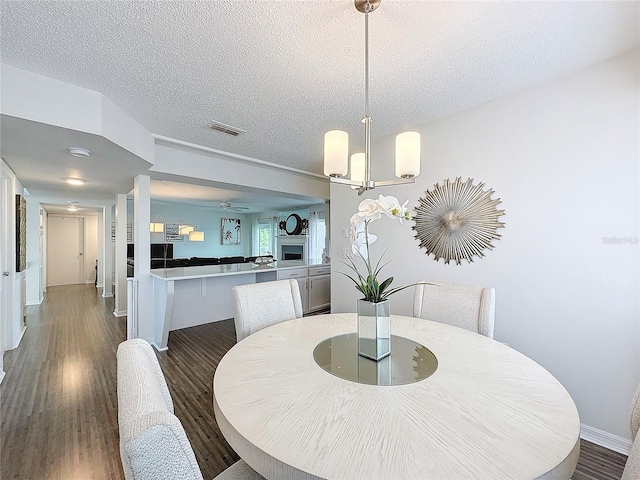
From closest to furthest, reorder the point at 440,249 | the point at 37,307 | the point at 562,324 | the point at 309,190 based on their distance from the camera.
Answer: the point at 562,324, the point at 440,249, the point at 309,190, the point at 37,307

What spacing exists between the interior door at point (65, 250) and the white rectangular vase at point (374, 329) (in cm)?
967

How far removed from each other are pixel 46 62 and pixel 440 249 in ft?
9.78

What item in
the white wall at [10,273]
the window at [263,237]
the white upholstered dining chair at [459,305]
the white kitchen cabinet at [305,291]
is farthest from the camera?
the window at [263,237]

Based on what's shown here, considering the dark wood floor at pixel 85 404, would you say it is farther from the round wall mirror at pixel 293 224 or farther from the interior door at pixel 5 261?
the round wall mirror at pixel 293 224

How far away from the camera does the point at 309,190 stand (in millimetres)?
4719

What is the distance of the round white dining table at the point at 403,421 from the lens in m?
0.66

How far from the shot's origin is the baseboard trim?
1.67 metres

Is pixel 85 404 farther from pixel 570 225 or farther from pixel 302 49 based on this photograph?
pixel 570 225

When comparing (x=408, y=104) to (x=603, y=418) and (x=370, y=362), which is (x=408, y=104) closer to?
(x=370, y=362)

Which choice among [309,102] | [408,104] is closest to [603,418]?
[408,104]

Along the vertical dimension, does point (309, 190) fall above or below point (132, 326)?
above

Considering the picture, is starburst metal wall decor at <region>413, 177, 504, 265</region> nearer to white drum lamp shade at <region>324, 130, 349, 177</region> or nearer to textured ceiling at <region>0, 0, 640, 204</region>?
textured ceiling at <region>0, 0, 640, 204</region>

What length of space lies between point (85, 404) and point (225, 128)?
2.48 metres

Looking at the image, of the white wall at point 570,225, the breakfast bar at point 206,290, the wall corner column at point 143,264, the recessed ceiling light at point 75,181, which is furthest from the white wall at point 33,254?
the white wall at point 570,225
